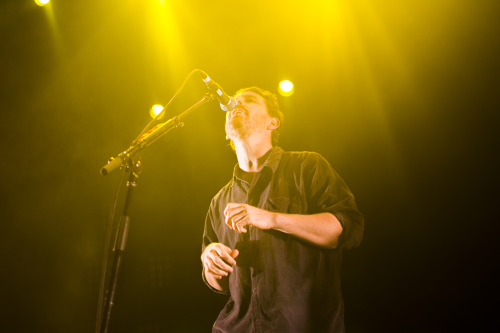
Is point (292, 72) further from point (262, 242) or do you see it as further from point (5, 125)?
point (5, 125)

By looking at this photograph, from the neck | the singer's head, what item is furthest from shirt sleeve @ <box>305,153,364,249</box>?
the singer's head

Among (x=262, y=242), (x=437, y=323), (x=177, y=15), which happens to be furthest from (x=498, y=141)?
(x=177, y=15)

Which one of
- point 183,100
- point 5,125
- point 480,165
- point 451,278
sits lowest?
point 451,278

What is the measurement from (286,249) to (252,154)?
0.83 meters

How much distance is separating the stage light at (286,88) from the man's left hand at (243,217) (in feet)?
6.46

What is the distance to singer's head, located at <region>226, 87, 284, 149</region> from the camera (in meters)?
2.89

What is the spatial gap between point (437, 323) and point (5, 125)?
4.19 metres

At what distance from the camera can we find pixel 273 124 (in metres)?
3.06

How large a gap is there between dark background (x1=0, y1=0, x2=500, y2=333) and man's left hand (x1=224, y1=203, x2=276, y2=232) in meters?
1.32

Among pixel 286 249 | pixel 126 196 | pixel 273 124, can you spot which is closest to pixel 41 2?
pixel 273 124

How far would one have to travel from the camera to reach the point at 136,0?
3715 mm

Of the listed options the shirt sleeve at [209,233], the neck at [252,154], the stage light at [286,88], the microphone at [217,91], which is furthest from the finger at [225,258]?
the stage light at [286,88]

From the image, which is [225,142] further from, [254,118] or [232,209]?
[232,209]

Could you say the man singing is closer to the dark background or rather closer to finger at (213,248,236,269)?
finger at (213,248,236,269)
